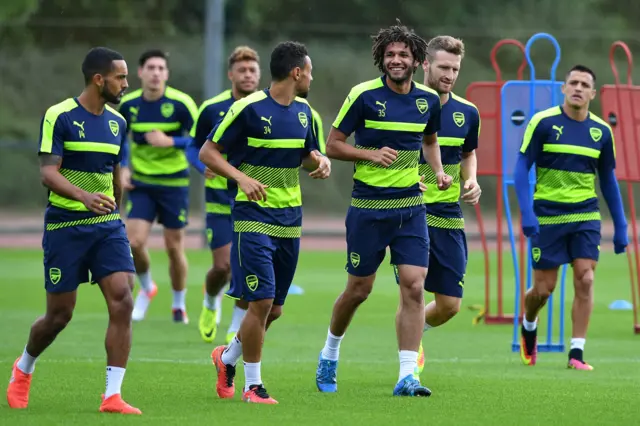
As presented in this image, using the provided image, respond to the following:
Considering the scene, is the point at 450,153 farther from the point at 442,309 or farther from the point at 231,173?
the point at 231,173

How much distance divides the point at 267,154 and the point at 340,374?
214cm

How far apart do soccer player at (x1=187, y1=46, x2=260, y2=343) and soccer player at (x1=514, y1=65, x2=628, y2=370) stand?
2.43m

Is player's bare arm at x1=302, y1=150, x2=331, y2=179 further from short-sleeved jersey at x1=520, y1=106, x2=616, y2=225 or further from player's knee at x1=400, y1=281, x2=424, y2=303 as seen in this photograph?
short-sleeved jersey at x1=520, y1=106, x2=616, y2=225

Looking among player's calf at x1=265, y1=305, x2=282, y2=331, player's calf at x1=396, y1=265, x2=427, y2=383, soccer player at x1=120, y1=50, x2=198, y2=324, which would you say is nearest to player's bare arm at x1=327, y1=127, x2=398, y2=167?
player's calf at x1=396, y1=265, x2=427, y2=383

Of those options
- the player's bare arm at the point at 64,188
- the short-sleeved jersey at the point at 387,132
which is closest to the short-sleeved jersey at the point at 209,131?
the short-sleeved jersey at the point at 387,132

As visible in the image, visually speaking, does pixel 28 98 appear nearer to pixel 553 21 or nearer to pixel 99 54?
pixel 553 21

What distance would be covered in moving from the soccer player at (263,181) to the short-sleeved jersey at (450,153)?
60.9 inches

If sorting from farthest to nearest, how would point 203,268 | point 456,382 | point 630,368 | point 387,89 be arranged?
point 203,268, point 630,368, point 456,382, point 387,89

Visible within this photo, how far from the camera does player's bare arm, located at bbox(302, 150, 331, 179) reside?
8477mm

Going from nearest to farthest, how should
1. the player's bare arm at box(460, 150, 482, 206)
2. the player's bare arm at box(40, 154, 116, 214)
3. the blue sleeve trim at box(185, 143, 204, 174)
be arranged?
the player's bare arm at box(40, 154, 116, 214) < the player's bare arm at box(460, 150, 482, 206) < the blue sleeve trim at box(185, 143, 204, 174)

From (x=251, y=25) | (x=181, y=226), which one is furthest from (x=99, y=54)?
(x=251, y=25)

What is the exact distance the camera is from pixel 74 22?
25484 mm

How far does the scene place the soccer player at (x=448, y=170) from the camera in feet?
32.3

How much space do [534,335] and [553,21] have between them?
1639cm
